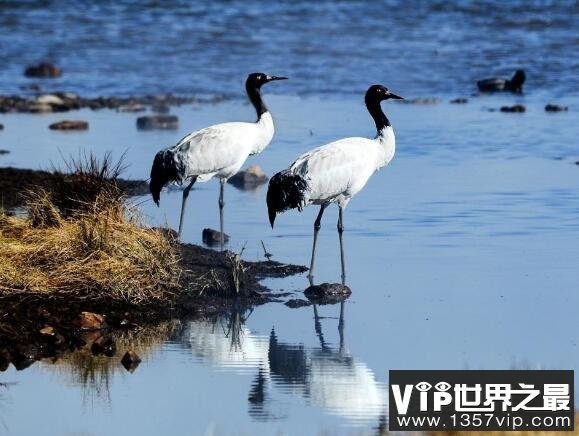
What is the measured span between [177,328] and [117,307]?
48 cm

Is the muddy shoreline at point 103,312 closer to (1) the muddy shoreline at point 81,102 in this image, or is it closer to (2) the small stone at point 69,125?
(2) the small stone at point 69,125

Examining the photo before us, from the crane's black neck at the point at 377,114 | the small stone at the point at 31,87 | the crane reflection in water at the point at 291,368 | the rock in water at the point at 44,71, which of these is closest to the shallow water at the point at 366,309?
the crane reflection in water at the point at 291,368

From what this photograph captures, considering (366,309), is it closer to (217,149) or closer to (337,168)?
(337,168)

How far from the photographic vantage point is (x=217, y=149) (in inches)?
536

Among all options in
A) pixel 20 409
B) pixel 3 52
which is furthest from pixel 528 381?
pixel 3 52

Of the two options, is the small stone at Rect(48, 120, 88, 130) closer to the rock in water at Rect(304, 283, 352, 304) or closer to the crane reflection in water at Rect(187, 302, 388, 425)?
the rock in water at Rect(304, 283, 352, 304)

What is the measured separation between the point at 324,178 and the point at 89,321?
2865mm

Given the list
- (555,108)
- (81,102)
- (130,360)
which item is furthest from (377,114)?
(81,102)

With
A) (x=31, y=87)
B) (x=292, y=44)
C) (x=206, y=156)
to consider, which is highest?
(x=292, y=44)

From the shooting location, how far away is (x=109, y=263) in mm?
10492

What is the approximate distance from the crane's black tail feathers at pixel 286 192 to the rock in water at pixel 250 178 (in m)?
3.98

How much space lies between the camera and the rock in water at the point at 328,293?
10828 millimetres

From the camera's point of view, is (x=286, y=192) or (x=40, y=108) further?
(x=40, y=108)

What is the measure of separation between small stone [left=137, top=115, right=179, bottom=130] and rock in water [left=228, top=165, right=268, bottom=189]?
4.56 metres
